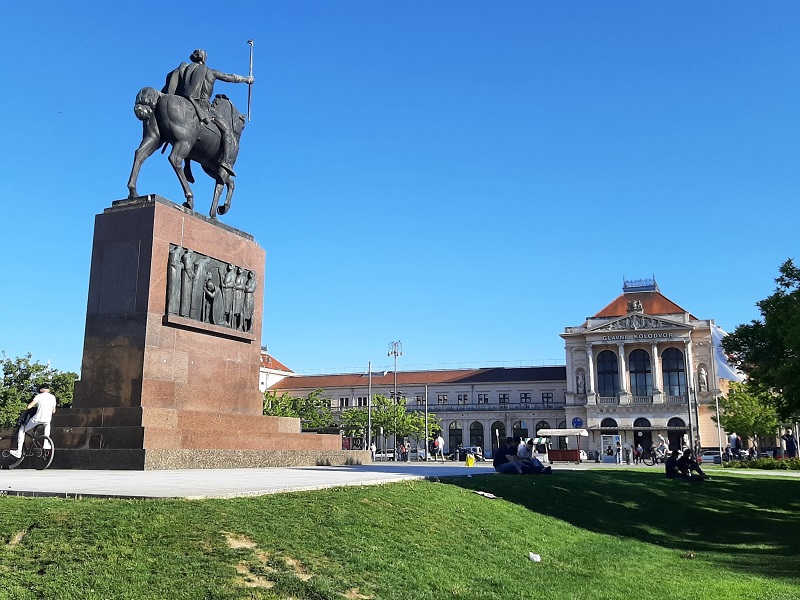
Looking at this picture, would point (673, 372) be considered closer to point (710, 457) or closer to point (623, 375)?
point (623, 375)

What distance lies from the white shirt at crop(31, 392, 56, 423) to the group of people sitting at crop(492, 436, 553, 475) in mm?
10953

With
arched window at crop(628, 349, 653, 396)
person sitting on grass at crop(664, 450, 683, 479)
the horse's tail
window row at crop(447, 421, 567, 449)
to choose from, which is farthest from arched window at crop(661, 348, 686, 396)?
the horse's tail

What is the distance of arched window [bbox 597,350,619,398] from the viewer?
9331 centimetres

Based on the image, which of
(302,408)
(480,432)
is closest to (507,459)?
(302,408)

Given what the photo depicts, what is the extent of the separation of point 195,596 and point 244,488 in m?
4.42

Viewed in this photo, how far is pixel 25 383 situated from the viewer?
53.2 metres

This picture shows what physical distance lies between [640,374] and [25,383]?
69.6 metres

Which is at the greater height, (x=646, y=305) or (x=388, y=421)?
(x=646, y=305)

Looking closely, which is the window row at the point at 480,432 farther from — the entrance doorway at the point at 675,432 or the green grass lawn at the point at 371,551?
the green grass lawn at the point at 371,551

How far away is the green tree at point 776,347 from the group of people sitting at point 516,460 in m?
7.99

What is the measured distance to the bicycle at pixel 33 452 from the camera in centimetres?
1577

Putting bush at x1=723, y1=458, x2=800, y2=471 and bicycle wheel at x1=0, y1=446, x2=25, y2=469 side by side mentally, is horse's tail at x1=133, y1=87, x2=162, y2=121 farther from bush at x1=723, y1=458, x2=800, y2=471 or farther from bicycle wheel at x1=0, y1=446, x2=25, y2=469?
bush at x1=723, y1=458, x2=800, y2=471

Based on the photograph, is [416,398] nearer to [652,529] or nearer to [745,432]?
[745,432]

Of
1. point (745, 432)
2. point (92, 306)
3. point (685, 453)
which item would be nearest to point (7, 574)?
point (92, 306)
